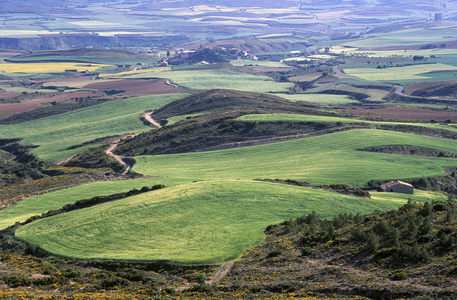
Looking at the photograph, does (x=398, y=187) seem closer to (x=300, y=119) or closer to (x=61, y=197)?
(x=300, y=119)

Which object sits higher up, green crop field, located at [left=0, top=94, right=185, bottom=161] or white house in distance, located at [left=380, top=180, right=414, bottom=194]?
white house in distance, located at [left=380, top=180, right=414, bottom=194]

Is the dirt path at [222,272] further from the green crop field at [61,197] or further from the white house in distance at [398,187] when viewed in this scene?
the white house in distance at [398,187]

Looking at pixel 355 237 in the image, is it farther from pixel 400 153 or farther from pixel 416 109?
pixel 416 109

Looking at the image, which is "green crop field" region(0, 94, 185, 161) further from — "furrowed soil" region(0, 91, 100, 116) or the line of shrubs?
the line of shrubs

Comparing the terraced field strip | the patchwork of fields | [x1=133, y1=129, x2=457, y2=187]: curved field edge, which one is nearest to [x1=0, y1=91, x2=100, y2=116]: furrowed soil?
the patchwork of fields

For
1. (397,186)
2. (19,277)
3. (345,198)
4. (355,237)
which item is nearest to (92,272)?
(19,277)

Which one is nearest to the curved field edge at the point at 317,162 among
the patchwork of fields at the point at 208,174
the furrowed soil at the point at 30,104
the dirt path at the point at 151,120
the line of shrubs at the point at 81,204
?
the patchwork of fields at the point at 208,174
